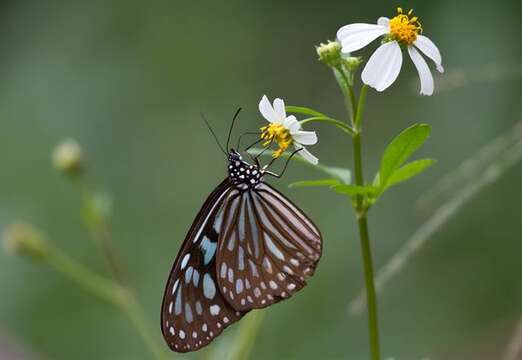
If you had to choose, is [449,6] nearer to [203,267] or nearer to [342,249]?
[342,249]

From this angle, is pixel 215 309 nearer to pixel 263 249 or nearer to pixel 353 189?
pixel 263 249

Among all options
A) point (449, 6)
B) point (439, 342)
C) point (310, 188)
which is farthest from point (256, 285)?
point (449, 6)

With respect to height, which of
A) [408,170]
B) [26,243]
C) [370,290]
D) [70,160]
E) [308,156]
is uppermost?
[70,160]

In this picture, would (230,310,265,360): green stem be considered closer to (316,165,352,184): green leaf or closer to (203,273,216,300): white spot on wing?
(203,273,216,300): white spot on wing

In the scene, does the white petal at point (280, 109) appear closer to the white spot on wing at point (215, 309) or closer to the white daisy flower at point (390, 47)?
the white daisy flower at point (390, 47)

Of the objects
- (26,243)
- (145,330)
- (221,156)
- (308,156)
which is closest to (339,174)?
(308,156)

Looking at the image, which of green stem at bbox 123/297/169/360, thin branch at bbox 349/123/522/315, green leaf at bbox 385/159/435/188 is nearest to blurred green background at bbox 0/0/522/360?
thin branch at bbox 349/123/522/315
